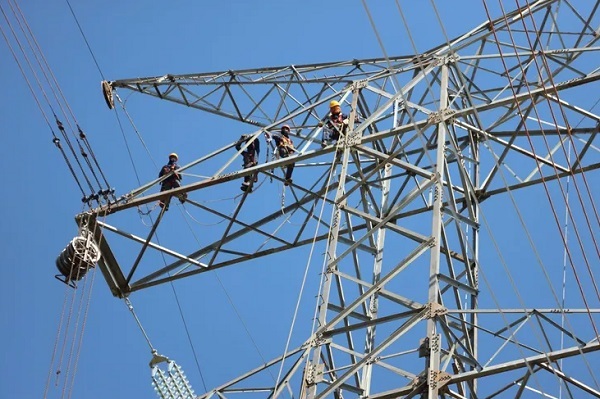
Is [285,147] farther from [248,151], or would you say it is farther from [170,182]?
[170,182]

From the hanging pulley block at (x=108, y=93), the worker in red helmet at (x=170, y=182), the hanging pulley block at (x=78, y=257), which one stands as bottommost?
the hanging pulley block at (x=78, y=257)

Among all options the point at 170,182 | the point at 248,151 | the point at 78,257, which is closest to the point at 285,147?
the point at 248,151

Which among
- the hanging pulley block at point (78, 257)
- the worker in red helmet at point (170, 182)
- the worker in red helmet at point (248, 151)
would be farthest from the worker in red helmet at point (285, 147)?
the hanging pulley block at point (78, 257)

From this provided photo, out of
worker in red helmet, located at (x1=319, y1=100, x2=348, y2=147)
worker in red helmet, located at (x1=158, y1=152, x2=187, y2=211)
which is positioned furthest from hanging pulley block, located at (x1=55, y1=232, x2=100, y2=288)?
worker in red helmet, located at (x1=319, y1=100, x2=348, y2=147)

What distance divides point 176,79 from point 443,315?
12.2 metres

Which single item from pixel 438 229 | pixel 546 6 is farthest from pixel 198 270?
pixel 546 6

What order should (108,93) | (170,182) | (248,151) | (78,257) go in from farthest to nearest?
(108,93) → (248,151) → (170,182) → (78,257)

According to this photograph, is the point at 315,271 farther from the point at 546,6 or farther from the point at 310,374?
the point at 310,374

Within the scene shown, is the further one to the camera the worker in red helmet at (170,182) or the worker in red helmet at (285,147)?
the worker in red helmet at (285,147)

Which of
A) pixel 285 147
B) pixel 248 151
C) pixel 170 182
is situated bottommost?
pixel 170 182

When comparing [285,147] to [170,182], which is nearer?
[285,147]

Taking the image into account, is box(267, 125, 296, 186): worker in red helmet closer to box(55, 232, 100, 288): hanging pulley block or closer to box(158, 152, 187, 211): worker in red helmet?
box(158, 152, 187, 211): worker in red helmet

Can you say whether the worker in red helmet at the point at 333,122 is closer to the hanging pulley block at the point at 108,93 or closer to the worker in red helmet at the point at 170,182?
the worker in red helmet at the point at 170,182

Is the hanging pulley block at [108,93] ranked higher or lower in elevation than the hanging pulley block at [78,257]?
higher
